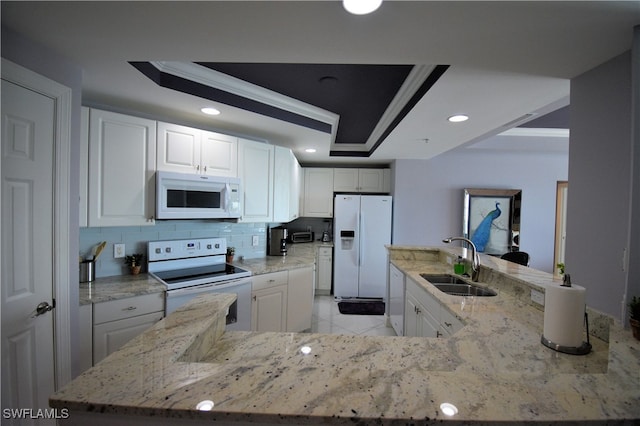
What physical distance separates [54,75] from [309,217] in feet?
12.7

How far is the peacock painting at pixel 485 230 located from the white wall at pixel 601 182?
2.97 metres

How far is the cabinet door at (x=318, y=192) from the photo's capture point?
4773 millimetres

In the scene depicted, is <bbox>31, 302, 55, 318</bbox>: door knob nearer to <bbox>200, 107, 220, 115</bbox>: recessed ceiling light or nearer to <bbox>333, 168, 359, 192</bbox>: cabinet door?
<bbox>200, 107, 220, 115</bbox>: recessed ceiling light

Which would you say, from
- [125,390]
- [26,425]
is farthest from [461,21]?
[26,425]

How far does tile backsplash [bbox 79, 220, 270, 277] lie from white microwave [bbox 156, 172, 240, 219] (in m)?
0.32

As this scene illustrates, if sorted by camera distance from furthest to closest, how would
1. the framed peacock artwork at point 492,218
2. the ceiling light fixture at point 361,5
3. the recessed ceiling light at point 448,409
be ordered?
the framed peacock artwork at point 492,218
the ceiling light fixture at point 361,5
the recessed ceiling light at point 448,409

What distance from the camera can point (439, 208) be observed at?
14.6 ft

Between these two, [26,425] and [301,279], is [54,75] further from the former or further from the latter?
[301,279]

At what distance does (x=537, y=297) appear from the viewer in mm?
1583

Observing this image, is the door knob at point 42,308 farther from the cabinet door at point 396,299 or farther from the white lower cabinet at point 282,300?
the cabinet door at point 396,299

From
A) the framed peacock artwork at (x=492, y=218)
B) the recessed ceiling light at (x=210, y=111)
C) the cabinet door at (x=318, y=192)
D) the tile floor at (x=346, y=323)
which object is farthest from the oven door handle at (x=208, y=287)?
the framed peacock artwork at (x=492, y=218)

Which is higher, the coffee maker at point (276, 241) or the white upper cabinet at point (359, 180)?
the white upper cabinet at point (359, 180)

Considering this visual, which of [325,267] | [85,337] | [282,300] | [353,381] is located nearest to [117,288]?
[85,337]

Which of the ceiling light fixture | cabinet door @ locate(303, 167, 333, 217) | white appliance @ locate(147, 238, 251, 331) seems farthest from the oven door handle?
cabinet door @ locate(303, 167, 333, 217)
